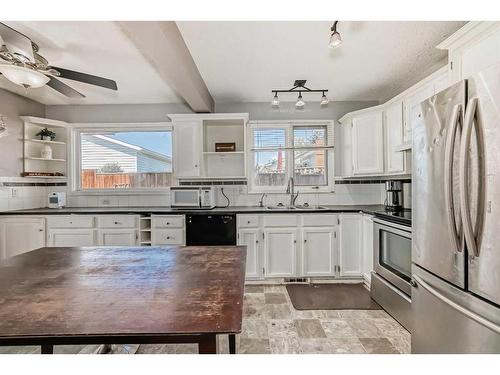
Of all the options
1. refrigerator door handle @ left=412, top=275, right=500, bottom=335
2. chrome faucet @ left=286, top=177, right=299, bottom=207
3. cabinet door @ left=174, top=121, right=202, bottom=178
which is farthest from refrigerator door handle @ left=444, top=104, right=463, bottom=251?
cabinet door @ left=174, top=121, right=202, bottom=178

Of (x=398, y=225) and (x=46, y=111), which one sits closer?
(x=398, y=225)

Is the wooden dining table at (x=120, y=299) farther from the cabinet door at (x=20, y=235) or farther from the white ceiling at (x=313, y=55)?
the cabinet door at (x=20, y=235)

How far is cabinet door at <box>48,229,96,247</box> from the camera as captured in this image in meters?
3.21

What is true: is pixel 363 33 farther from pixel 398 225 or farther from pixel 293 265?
pixel 293 265

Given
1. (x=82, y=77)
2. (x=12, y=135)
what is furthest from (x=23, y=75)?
(x=12, y=135)

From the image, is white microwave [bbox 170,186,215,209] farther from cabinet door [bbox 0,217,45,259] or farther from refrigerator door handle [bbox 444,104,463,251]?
refrigerator door handle [bbox 444,104,463,251]

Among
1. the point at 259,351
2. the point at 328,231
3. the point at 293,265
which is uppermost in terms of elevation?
the point at 328,231

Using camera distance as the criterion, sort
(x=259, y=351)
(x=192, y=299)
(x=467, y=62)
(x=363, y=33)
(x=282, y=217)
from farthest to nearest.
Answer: (x=282, y=217)
(x=363, y=33)
(x=259, y=351)
(x=467, y=62)
(x=192, y=299)

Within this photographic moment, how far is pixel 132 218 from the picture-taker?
3199mm

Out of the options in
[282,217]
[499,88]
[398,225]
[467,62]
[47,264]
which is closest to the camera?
[499,88]

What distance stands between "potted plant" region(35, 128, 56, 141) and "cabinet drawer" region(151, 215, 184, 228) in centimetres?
202
